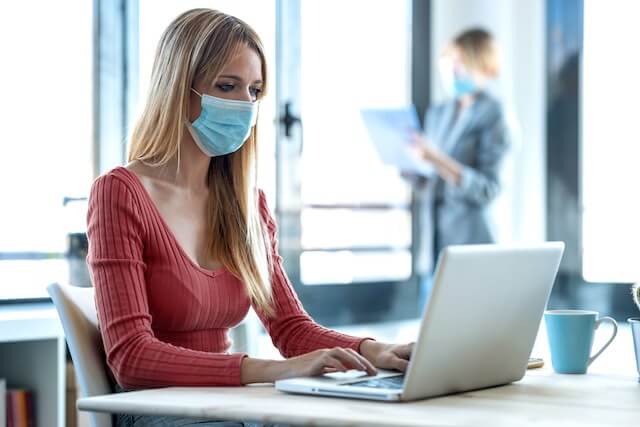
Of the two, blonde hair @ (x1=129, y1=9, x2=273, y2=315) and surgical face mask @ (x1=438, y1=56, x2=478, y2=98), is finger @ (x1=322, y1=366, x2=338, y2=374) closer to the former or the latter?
blonde hair @ (x1=129, y1=9, x2=273, y2=315)

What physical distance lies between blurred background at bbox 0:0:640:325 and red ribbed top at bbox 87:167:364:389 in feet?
4.24

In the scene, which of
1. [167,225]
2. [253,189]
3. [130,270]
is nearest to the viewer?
[130,270]

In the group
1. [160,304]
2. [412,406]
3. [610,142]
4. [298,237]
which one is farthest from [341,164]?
[412,406]

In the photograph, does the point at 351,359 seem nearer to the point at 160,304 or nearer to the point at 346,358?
the point at 346,358

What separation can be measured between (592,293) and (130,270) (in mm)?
2919

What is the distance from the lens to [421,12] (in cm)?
419

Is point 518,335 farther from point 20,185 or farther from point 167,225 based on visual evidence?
point 20,185

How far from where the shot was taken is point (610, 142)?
13.2 ft

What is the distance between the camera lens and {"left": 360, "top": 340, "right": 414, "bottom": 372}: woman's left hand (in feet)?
4.74

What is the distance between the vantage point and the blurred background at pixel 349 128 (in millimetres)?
2854

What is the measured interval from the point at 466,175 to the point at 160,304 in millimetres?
2362

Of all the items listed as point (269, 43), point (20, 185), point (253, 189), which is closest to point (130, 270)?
point (253, 189)

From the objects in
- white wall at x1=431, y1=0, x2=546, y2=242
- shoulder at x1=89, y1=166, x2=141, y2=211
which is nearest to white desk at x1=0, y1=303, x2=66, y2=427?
shoulder at x1=89, y1=166, x2=141, y2=211

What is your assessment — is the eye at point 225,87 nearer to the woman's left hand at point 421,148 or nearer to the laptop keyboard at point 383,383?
the laptop keyboard at point 383,383
